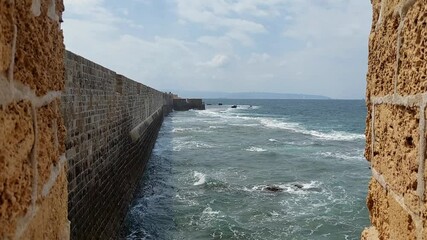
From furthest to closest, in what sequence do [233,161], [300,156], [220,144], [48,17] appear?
→ [220,144] < [300,156] < [233,161] < [48,17]

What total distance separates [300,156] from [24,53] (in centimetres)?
2326

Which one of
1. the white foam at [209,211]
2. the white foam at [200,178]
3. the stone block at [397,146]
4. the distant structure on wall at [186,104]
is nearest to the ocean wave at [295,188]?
the white foam at [200,178]

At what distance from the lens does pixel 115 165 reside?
1046 centimetres

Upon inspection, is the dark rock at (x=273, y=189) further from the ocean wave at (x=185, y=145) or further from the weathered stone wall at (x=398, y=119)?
the weathered stone wall at (x=398, y=119)

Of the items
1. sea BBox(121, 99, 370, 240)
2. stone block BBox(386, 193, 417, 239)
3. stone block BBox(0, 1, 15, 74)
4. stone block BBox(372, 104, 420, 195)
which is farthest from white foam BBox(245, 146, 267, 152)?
stone block BBox(0, 1, 15, 74)

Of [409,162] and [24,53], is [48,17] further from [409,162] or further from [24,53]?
[409,162]

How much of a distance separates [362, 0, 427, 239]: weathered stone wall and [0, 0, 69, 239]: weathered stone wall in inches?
48.3

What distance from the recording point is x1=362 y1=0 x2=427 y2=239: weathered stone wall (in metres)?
1.23

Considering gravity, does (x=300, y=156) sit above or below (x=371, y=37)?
below

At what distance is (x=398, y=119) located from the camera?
57.1 inches

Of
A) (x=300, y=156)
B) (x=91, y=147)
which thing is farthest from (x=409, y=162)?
(x=300, y=156)

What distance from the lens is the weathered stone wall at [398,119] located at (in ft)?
4.03

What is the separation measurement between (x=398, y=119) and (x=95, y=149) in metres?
7.50

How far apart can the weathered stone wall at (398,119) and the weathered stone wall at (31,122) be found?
1226 mm
